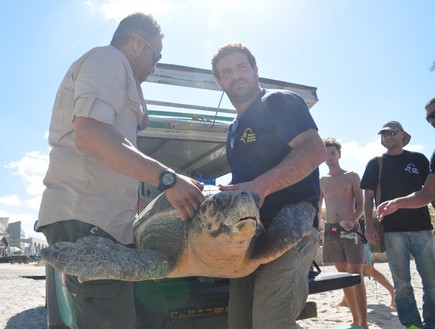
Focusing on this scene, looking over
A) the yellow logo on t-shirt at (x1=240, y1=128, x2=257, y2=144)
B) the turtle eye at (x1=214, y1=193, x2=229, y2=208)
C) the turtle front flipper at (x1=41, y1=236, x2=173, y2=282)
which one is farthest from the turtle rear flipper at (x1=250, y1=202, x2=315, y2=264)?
the turtle front flipper at (x1=41, y1=236, x2=173, y2=282)

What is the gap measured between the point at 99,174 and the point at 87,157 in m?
0.11

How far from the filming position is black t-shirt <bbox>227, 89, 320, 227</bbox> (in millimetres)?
2334

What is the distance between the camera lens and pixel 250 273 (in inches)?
93.4

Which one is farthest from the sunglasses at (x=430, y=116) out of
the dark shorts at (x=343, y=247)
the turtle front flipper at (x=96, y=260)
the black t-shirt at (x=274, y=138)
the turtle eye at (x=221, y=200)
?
the turtle front flipper at (x=96, y=260)

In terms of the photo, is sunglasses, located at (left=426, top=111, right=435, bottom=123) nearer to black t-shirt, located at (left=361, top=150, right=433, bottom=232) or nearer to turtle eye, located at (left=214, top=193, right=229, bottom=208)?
black t-shirt, located at (left=361, top=150, right=433, bottom=232)

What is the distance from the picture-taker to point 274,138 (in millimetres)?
2377

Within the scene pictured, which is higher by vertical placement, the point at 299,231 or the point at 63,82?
the point at 63,82

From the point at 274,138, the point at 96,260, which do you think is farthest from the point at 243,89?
the point at 96,260

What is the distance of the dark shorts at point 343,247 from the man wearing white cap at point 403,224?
290 millimetres

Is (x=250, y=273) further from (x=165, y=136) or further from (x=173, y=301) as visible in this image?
(x=165, y=136)

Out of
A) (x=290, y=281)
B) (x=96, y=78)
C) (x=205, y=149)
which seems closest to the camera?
(x=96, y=78)

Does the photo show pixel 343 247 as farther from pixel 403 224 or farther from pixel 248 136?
pixel 248 136

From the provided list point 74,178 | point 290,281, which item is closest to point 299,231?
point 290,281

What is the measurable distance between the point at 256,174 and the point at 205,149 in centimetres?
332
